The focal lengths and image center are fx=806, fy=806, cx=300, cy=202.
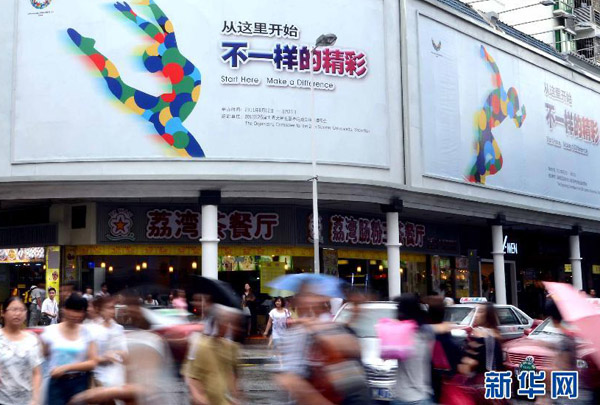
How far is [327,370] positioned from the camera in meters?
5.90

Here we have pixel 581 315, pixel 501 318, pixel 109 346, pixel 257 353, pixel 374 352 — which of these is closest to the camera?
pixel 581 315

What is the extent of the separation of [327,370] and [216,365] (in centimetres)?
141

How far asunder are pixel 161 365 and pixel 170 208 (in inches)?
886

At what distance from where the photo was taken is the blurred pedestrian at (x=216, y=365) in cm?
689

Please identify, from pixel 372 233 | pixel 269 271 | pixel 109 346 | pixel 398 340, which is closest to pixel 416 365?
pixel 398 340

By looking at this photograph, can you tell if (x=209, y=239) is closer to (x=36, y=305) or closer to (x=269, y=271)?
(x=269, y=271)

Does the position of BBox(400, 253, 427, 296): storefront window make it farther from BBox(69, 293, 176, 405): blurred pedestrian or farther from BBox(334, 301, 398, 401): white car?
BBox(69, 293, 176, 405): blurred pedestrian

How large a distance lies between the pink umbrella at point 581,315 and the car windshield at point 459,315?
931 cm

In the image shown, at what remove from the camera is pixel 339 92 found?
2759cm

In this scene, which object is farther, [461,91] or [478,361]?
[461,91]

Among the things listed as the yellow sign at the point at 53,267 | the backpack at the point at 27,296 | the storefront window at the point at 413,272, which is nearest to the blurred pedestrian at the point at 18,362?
the yellow sign at the point at 53,267

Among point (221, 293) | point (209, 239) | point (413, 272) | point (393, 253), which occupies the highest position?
point (209, 239)

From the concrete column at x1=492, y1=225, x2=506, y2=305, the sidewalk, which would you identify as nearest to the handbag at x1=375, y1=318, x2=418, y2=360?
the sidewalk

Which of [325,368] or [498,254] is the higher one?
[498,254]
